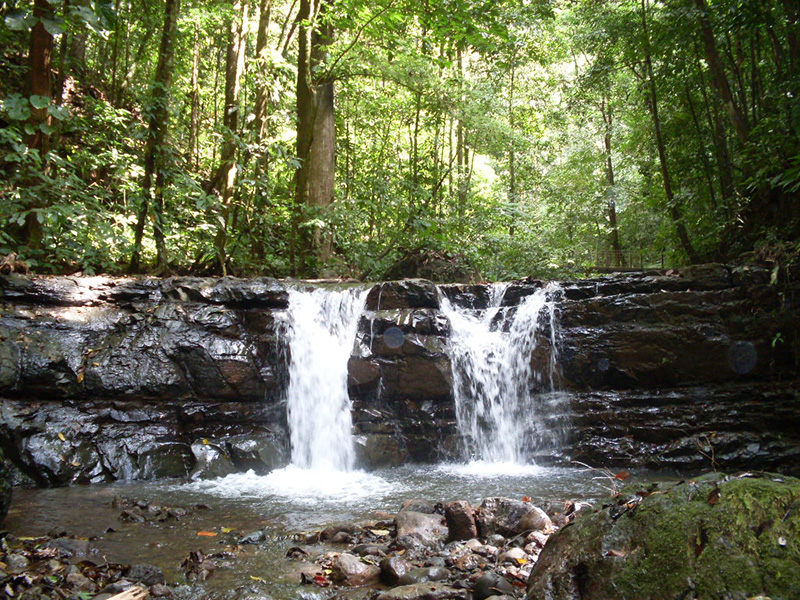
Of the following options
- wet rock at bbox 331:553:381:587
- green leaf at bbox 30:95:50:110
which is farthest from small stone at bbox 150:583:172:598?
green leaf at bbox 30:95:50:110

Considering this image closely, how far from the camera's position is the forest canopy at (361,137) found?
7668 millimetres

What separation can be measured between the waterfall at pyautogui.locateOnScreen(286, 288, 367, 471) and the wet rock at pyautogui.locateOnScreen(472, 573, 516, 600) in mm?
4335

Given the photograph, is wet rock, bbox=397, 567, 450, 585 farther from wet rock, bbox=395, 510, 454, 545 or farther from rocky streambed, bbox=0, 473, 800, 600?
wet rock, bbox=395, 510, 454, 545

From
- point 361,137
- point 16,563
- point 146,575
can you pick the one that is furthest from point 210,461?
point 361,137

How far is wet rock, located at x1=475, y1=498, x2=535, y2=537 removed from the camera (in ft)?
12.8

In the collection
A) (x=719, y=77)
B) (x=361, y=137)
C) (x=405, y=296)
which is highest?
(x=361, y=137)

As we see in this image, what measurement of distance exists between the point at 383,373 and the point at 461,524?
12.0 ft

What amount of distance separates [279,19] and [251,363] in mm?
12175

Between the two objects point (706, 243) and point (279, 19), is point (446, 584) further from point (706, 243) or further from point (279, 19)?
point (279, 19)

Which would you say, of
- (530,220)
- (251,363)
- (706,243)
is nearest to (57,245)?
(251,363)

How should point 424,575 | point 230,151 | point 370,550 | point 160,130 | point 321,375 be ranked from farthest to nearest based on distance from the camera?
1. point 230,151
2. point 160,130
3. point 321,375
4. point 370,550
5. point 424,575

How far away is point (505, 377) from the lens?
7.74 meters

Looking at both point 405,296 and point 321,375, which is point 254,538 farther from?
point 405,296

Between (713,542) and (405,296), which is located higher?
(405,296)
